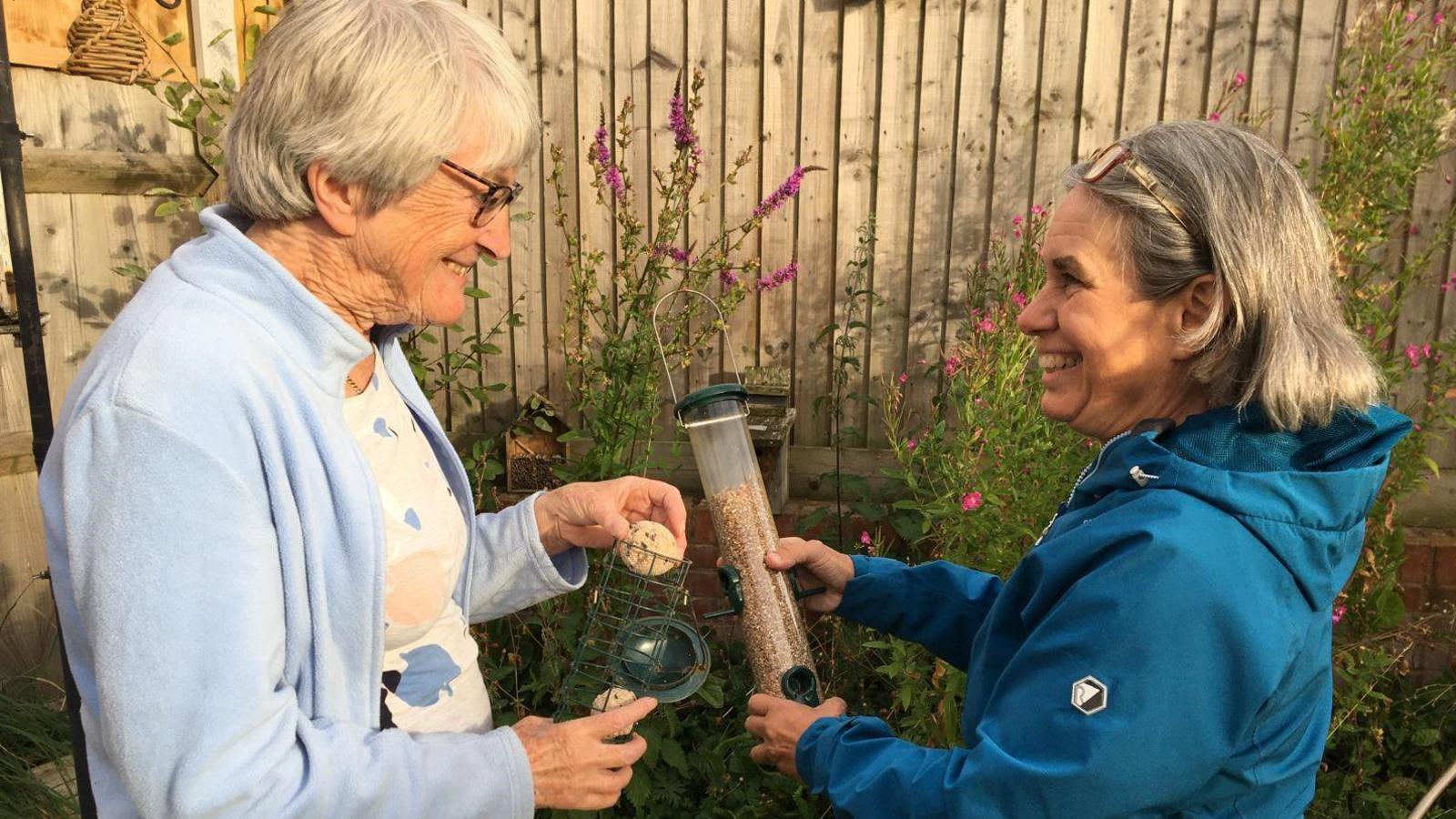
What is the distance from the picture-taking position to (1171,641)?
1.27m

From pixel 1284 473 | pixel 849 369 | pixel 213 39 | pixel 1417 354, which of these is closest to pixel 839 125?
pixel 849 369

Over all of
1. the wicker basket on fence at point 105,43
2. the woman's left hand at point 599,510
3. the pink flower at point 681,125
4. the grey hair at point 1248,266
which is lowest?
the woman's left hand at point 599,510

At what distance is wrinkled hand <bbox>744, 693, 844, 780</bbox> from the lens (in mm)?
1751

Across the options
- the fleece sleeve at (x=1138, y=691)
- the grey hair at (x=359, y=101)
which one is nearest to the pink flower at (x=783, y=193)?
the grey hair at (x=359, y=101)


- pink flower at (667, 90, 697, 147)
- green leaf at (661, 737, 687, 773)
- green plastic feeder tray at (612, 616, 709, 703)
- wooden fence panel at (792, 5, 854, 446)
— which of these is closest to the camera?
green plastic feeder tray at (612, 616, 709, 703)

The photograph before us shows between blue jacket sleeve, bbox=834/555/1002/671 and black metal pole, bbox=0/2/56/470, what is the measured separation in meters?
1.63

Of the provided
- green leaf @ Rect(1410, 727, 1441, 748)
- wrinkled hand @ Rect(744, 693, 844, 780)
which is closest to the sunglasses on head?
wrinkled hand @ Rect(744, 693, 844, 780)

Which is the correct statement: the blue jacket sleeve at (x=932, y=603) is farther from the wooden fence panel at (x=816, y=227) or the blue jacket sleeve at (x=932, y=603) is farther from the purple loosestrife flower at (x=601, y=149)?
the wooden fence panel at (x=816, y=227)

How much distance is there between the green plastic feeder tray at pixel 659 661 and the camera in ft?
6.18

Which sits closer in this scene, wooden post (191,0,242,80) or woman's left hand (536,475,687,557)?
woman's left hand (536,475,687,557)

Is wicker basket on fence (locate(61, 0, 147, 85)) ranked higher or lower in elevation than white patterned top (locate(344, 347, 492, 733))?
higher

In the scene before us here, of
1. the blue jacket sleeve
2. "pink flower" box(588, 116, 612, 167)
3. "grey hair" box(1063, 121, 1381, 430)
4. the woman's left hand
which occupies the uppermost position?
"pink flower" box(588, 116, 612, 167)

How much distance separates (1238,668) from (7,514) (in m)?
3.85

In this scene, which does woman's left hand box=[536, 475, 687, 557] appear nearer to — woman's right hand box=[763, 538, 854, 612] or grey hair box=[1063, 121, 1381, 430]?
woman's right hand box=[763, 538, 854, 612]
